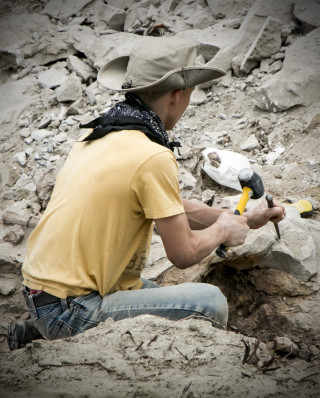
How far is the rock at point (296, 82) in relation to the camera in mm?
5094

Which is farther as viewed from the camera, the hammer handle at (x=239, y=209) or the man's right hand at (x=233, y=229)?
the hammer handle at (x=239, y=209)

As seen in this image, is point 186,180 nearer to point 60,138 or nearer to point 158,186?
point 60,138

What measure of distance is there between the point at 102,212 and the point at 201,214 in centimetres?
100

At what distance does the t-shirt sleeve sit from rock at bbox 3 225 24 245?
2.12m

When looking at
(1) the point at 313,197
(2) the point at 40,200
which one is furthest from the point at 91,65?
(1) the point at 313,197

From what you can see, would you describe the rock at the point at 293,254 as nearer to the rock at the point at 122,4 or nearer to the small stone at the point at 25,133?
the small stone at the point at 25,133

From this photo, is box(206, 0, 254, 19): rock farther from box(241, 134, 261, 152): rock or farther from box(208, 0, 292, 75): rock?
box(241, 134, 261, 152): rock

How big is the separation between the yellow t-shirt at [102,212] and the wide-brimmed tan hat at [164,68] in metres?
0.35

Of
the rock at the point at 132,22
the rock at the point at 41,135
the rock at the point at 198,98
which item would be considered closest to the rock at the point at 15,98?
the rock at the point at 41,135

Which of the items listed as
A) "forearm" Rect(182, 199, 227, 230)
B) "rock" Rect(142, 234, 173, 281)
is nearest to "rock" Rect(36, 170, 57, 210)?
"rock" Rect(142, 234, 173, 281)

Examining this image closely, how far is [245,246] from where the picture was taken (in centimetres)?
340

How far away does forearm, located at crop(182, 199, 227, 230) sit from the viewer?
314cm

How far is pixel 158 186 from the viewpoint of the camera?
2.28 metres

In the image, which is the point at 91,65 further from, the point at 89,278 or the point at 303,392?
the point at 303,392
